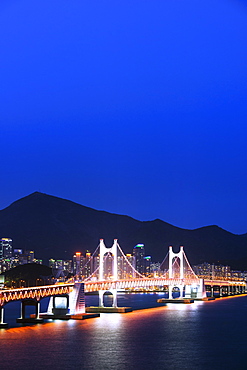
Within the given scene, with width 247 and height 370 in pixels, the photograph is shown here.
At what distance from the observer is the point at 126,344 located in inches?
1235

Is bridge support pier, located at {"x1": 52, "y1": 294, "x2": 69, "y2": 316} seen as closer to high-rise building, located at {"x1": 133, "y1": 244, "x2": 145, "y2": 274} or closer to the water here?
the water

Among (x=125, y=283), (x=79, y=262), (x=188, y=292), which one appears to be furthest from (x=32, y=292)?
(x=79, y=262)

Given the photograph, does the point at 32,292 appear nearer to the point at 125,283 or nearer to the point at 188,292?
the point at 125,283

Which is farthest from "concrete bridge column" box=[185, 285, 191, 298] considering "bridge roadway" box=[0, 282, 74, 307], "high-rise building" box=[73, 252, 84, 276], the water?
"bridge roadway" box=[0, 282, 74, 307]

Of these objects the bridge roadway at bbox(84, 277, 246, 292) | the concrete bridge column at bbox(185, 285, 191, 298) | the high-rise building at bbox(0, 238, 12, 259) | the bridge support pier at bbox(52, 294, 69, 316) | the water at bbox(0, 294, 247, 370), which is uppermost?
the high-rise building at bbox(0, 238, 12, 259)

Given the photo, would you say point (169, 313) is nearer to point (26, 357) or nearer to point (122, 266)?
point (26, 357)

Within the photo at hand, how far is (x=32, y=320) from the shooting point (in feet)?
132

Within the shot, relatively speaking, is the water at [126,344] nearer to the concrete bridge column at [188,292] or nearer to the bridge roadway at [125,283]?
the bridge roadway at [125,283]

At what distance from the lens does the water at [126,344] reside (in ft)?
87.3

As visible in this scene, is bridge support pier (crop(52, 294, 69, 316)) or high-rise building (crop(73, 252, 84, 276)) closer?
bridge support pier (crop(52, 294, 69, 316))

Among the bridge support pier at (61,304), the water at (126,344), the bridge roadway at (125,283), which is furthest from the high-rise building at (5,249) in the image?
the bridge support pier at (61,304)

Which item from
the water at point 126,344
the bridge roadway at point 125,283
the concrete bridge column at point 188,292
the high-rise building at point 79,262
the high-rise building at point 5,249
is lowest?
the water at point 126,344

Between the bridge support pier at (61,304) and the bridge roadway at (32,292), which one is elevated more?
the bridge roadway at (32,292)

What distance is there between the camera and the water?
87.3ft
